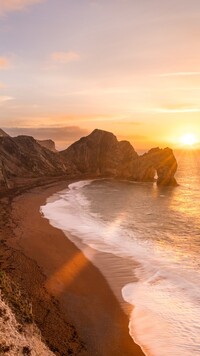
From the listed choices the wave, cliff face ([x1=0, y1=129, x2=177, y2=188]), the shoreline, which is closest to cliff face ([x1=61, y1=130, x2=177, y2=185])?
cliff face ([x1=0, y1=129, x2=177, y2=188])

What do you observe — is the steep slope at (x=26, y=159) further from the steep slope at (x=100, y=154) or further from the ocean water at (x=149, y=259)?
the ocean water at (x=149, y=259)

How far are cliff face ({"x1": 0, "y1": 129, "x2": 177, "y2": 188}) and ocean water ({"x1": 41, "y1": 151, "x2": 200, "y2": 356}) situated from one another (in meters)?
32.5

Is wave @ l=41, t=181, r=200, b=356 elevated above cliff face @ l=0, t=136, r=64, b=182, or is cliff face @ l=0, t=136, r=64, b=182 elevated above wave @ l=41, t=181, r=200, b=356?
cliff face @ l=0, t=136, r=64, b=182

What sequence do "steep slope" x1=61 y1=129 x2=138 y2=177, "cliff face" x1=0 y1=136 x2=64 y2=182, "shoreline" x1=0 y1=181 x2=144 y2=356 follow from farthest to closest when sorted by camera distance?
"steep slope" x1=61 y1=129 x2=138 y2=177 → "cliff face" x1=0 y1=136 x2=64 y2=182 → "shoreline" x1=0 y1=181 x2=144 y2=356

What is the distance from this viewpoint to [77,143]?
154 meters

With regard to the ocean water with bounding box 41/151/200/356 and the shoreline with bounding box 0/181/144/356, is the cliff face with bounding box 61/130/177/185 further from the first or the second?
the shoreline with bounding box 0/181/144/356

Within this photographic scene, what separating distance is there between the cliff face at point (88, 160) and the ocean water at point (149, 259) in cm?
3245

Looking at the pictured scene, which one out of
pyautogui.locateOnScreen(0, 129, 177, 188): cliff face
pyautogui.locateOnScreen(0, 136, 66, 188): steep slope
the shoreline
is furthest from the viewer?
pyautogui.locateOnScreen(0, 129, 177, 188): cliff face

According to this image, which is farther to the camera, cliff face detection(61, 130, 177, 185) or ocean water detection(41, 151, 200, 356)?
cliff face detection(61, 130, 177, 185)

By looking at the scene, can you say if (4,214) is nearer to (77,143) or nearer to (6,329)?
(6,329)

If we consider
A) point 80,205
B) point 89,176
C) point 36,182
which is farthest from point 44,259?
point 89,176

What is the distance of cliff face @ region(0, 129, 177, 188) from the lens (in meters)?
112

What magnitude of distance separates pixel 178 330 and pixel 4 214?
3309 cm

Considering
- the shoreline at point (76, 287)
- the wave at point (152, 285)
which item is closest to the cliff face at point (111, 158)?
the wave at point (152, 285)
